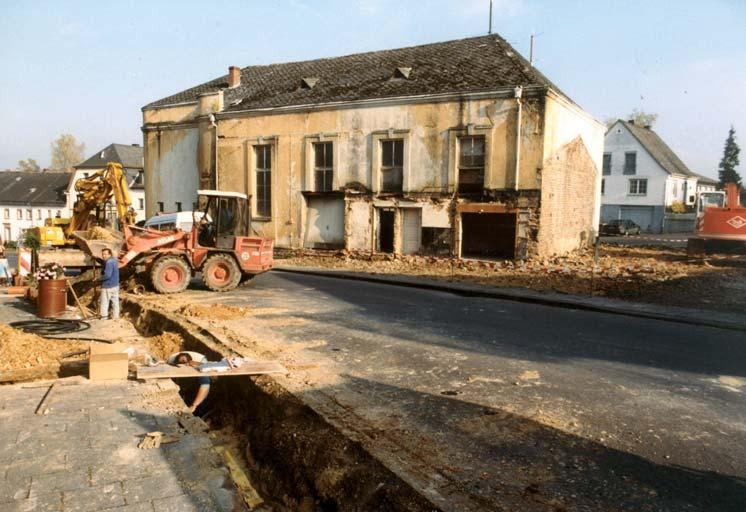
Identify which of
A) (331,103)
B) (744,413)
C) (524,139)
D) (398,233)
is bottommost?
(744,413)

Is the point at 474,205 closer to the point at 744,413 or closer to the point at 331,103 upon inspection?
the point at 331,103

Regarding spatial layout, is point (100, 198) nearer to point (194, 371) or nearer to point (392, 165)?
point (392, 165)

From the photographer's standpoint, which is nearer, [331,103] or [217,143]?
[331,103]

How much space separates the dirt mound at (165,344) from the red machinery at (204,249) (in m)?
4.84

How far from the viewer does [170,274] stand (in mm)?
14797

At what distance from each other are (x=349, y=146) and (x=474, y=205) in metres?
6.27

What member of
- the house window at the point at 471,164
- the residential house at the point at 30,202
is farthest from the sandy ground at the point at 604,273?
the residential house at the point at 30,202

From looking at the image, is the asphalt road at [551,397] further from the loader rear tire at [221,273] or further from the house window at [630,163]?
the house window at [630,163]

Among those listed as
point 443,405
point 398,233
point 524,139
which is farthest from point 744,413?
point 398,233

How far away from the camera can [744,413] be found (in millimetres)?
6441

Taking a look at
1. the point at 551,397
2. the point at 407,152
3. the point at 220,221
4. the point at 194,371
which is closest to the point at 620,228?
the point at 407,152

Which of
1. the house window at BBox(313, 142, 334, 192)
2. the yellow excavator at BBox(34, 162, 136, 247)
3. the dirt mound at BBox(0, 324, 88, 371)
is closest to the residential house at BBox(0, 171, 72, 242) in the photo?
the yellow excavator at BBox(34, 162, 136, 247)

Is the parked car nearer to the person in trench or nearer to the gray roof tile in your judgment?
the gray roof tile

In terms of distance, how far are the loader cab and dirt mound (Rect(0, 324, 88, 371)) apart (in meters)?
6.36
